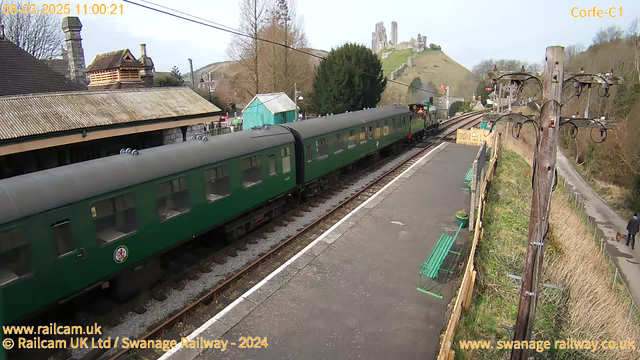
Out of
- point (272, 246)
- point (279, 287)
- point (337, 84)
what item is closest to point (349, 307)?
point (279, 287)

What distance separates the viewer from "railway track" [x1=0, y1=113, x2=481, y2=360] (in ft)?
23.6

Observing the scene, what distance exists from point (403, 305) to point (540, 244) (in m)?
3.22

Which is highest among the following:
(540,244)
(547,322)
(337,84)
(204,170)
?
(337,84)

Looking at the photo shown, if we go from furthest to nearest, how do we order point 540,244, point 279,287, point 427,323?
point 279,287 < point 427,323 < point 540,244

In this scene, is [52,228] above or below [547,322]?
above

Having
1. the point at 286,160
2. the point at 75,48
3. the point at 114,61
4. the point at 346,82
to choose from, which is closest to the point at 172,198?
the point at 286,160

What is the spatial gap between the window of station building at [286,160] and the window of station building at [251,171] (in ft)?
4.26

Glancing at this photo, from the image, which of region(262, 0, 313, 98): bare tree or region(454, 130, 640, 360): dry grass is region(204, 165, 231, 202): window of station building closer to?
region(454, 130, 640, 360): dry grass

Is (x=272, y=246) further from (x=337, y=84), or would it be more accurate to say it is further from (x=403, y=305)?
(x=337, y=84)

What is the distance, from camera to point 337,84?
35.8m

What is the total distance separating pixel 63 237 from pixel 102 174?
1.37 m

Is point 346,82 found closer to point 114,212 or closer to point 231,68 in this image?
point 231,68

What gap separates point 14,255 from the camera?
19.2 feet

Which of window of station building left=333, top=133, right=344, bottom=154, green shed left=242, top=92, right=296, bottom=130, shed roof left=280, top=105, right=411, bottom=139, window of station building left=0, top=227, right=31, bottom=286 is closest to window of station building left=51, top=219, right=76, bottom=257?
window of station building left=0, top=227, right=31, bottom=286
